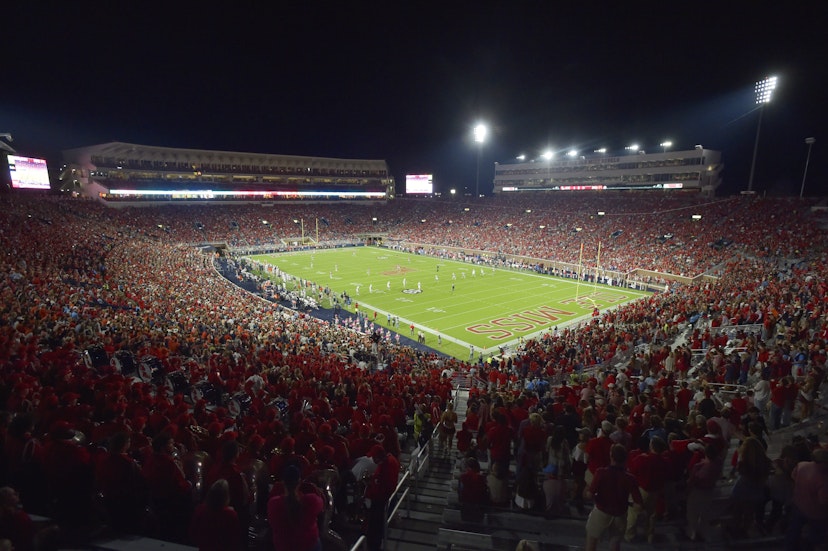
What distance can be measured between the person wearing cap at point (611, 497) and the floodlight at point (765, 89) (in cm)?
5625

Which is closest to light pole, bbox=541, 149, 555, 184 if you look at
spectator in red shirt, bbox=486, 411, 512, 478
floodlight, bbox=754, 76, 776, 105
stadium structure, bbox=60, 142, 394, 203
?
stadium structure, bbox=60, 142, 394, 203

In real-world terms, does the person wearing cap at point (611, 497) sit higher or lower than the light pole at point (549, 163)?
lower

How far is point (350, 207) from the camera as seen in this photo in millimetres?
90500

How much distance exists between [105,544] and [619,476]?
451 centimetres

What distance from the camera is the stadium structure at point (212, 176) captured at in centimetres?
6631

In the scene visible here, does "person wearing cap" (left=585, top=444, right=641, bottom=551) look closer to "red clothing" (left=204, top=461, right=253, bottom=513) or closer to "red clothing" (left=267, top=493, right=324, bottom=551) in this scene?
"red clothing" (left=267, top=493, right=324, bottom=551)

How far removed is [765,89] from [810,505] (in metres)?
55.9

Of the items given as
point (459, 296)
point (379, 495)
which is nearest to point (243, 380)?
point (379, 495)

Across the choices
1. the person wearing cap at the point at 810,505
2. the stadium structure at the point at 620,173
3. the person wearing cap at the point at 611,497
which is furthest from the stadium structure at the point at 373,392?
the stadium structure at the point at 620,173

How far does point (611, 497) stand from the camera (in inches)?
164

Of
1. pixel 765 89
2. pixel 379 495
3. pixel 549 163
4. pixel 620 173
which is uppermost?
pixel 765 89

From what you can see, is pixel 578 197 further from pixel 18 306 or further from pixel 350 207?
pixel 18 306

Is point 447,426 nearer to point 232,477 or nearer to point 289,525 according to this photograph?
point 232,477

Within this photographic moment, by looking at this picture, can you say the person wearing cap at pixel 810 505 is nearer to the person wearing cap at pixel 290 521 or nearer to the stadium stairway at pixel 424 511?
the stadium stairway at pixel 424 511
